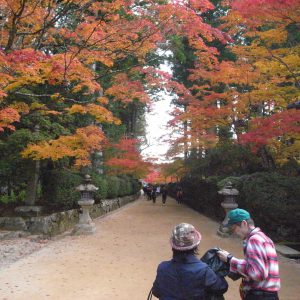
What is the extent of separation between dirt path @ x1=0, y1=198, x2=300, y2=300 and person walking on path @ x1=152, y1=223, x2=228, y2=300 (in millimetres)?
3236

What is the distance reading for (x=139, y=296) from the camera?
18.8 feet

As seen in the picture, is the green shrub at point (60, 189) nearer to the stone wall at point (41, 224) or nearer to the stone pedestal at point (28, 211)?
the stone wall at point (41, 224)

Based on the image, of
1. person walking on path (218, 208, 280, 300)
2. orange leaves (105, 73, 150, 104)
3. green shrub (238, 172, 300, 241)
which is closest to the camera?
person walking on path (218, 208, 280, 300)

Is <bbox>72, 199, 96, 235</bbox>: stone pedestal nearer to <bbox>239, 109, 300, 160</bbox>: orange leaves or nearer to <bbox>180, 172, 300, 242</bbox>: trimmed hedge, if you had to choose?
<bbox>180, 172, 300, 242</bbox>: trimmed hedge

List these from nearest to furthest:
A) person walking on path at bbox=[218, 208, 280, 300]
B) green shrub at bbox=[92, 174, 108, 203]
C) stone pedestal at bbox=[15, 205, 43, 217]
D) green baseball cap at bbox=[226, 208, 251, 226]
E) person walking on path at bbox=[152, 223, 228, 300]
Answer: person walking on path at bbox=[152, 223, 228, 300] < person walking on path at bbox=[218, 208, 280, 300] < green baseball cap at bbox=[226, 208, 251, 226] < stone pedestal at bbox=[15, 205, 43, 217] < green shrub at bbox=[92, 174, 108, 203]

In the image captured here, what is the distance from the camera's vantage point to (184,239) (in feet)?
8.84

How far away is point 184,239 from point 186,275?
0.24 m

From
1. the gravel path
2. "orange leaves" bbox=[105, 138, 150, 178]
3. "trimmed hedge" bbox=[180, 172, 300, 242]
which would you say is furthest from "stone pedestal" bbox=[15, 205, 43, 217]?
"orange leaves" bbox=[105, 138, 150, 178]

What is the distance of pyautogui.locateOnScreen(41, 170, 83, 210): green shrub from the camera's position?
47.9 feet

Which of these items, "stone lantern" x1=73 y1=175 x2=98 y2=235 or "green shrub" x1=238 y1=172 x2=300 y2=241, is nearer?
"green shrub" x1=238 y1=172 x2=300 y2=241

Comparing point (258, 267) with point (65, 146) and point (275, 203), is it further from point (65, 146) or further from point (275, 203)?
point (65, 146)

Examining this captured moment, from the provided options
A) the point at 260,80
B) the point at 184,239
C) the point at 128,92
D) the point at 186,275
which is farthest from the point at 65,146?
the point at 186,275

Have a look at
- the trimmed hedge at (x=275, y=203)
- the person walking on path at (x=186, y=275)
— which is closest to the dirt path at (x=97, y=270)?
the trimmed hedge at (x=275, y=203)

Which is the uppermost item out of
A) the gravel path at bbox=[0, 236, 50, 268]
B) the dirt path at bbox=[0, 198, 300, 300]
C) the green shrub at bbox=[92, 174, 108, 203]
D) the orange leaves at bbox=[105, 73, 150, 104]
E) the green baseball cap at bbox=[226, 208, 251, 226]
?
the orange leaves at bbox=[105, 73, 150, 104]
